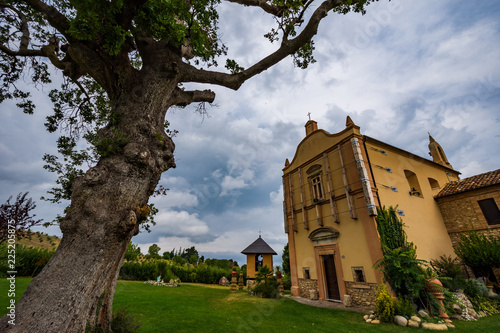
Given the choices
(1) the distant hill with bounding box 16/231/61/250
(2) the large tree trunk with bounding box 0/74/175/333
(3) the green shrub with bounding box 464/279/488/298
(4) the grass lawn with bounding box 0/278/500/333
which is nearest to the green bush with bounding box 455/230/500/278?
(3) the green shrub with bounding box 464/279/488/298

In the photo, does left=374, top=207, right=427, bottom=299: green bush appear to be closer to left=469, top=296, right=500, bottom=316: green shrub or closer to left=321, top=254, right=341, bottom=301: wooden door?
left=469, top=296, right=500, bottom=316: green shrub

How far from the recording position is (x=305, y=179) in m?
14.4

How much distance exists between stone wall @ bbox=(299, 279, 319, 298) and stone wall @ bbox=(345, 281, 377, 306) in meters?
2.24

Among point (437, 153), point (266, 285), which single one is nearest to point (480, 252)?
point (437, 153)

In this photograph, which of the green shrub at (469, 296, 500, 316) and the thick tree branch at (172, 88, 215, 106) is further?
the green shrub at (469, 296, 500, 316)

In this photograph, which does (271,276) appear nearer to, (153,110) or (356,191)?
(356,191)

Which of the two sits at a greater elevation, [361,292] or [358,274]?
[358,274]

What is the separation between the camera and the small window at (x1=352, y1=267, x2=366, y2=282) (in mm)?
9766

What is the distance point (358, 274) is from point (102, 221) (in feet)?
35.7

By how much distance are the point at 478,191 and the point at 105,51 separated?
17.7m

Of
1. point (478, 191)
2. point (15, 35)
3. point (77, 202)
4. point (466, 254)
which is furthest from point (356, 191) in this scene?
point (15, 35)

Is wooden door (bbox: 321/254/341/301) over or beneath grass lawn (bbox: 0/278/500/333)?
over

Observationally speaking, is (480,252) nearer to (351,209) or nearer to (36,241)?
(351,209)

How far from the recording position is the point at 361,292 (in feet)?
31.6
